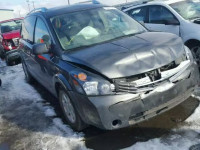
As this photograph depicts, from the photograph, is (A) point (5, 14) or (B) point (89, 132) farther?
(A) point (5, 14)

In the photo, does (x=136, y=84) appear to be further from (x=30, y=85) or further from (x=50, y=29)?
(x=30, y=85)

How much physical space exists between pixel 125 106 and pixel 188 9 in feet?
12.8

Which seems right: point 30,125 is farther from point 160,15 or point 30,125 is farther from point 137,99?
point 160,15

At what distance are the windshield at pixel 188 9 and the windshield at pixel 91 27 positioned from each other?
5.79 ft

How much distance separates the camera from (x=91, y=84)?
126 inches

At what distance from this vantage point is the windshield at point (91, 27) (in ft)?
13.4

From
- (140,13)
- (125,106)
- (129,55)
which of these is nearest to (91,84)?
(125,106)

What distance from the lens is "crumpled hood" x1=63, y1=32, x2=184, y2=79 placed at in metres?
3.20

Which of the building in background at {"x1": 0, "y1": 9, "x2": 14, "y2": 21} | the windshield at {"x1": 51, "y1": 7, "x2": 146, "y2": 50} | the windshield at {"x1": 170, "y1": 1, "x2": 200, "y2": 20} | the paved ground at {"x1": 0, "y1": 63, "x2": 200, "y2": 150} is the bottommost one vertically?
the building in background at {"x1": 0, "y1": 9, "x2": 14, "y2": 21}

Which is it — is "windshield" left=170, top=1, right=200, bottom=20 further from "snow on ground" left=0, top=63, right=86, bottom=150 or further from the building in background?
the building in background

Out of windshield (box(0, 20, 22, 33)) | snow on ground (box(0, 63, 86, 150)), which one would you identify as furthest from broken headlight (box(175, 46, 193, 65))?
windshield (box(0, 20, 22, 33))

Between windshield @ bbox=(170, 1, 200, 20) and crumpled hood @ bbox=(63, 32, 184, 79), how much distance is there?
2.30 meters

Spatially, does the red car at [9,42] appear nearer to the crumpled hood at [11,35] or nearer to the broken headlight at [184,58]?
the crumpled hood at [11,35]

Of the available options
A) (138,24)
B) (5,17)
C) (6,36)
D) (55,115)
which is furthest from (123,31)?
(5,17)
